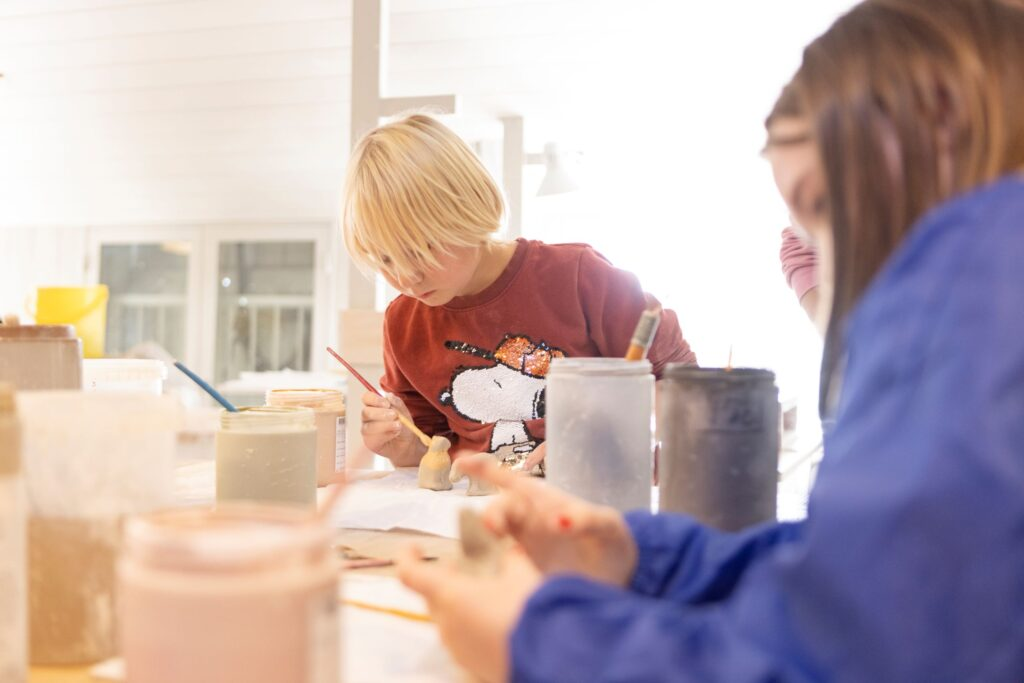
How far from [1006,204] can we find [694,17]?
2722mm

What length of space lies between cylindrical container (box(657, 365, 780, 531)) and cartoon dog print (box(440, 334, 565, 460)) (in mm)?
692

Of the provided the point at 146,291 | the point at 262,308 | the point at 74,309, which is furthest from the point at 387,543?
the point at 146,291

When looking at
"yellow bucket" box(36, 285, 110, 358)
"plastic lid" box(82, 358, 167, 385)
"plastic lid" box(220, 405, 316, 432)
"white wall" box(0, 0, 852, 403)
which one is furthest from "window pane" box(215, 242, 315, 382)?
"plastic lid" box(220, 405, 316, 432)

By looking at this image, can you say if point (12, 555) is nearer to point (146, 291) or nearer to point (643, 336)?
point (643, 336)

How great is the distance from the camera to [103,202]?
513 cm

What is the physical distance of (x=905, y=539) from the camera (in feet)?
1.14

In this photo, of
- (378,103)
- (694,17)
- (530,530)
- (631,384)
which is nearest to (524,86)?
(694,17)

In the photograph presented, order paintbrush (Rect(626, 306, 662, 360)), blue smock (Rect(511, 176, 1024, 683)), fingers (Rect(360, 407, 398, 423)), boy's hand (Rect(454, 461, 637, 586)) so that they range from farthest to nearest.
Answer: fingers (Rect(360, 407, 398, 423)), paintbrush (Rect(626, 306, 662, 360)), boy's hand (Rect(454, 461, 637, 586)), blue smock (Rect(511, 176, 1024, 683))

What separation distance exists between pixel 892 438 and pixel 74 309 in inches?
150

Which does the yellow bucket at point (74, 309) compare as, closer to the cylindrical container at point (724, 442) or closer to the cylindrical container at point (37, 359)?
the cylindrical container at point (37, 359)

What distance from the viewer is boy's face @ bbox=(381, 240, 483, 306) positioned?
4.69ft

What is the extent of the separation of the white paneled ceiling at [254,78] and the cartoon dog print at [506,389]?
1.77m

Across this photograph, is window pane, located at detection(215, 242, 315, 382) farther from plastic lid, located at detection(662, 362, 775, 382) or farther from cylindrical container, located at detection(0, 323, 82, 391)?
plastic lid, located at detection(662, 362, 775, 382)

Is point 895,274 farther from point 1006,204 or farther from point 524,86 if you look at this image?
point 524,86
